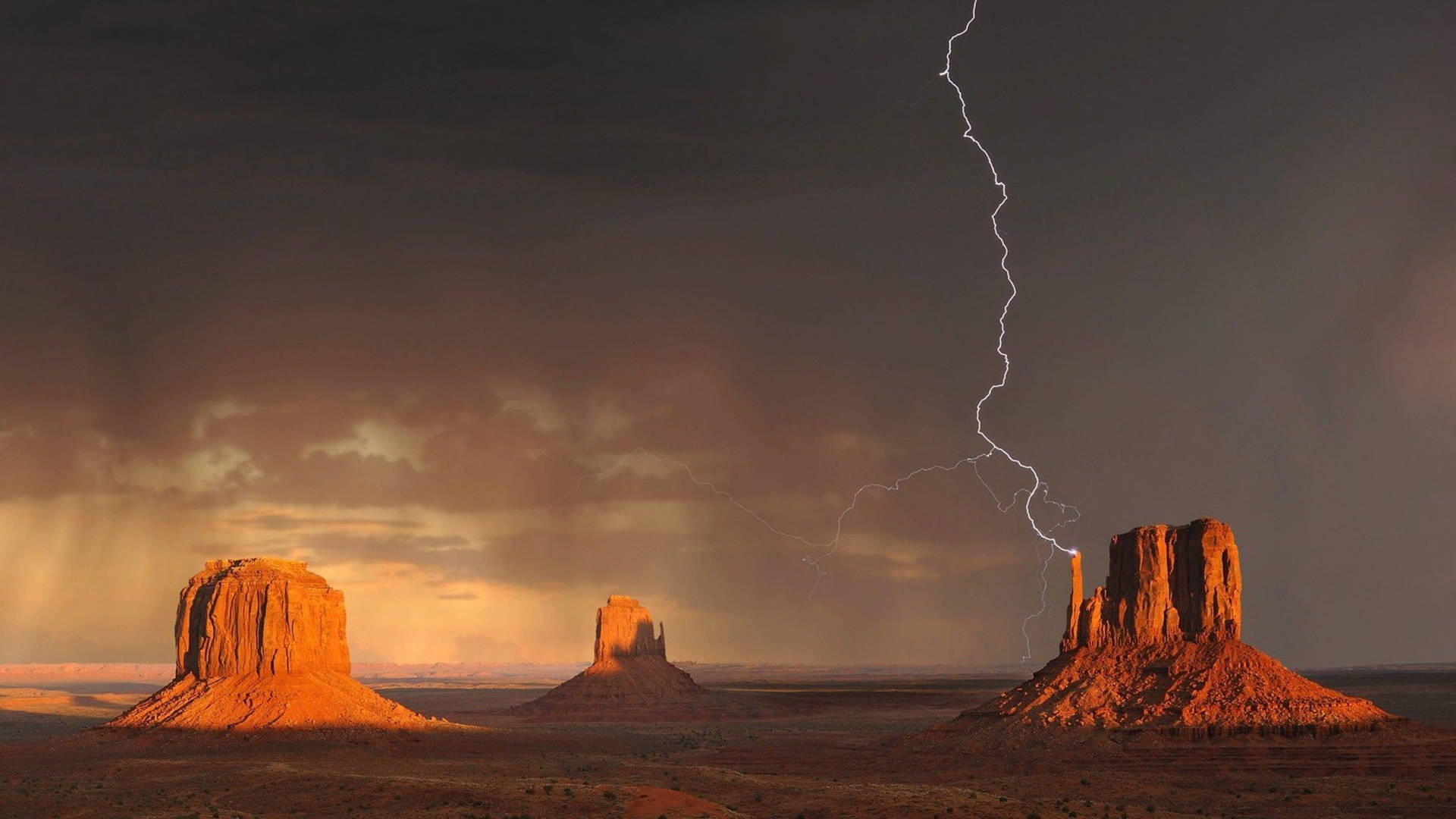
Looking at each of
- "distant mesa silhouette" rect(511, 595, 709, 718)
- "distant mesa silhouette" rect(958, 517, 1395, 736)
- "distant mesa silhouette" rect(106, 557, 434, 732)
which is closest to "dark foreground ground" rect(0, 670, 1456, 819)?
"distant mesa silhouette" rect(958, 517, 1395, 736)

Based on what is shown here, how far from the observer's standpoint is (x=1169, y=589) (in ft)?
314

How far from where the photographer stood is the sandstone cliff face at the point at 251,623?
11525cm

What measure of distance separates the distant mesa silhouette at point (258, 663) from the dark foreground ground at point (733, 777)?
348cm

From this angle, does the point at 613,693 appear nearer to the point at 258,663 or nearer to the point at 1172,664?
the point at 258,663

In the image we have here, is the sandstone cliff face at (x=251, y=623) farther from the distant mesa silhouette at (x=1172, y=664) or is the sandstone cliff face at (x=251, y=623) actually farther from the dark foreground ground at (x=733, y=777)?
the distant mesa silhouette at (x=1172, y=664)

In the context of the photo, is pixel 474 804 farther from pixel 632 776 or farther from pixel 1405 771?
pixel 1405 771

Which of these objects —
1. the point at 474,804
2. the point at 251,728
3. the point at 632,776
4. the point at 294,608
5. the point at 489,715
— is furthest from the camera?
the point at 489,715

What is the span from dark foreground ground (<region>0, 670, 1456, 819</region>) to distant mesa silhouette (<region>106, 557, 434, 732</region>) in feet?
11.4

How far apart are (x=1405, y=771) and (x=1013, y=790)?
962 inches

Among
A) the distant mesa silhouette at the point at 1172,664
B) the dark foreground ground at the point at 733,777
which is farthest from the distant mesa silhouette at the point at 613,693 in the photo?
the distant mesa silhouette at the point at 1172,664

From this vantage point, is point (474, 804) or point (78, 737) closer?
point (474, 804)

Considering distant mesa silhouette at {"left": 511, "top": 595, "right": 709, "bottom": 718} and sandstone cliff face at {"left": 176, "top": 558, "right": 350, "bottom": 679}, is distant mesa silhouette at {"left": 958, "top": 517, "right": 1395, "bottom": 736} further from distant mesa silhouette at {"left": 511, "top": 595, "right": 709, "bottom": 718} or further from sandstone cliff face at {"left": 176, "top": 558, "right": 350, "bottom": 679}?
distant mesa silhouette at {"left": 511, "top": 595, "right": 709, "bottom": 718}

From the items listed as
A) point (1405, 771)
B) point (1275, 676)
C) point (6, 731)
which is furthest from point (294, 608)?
point (1405, 771)

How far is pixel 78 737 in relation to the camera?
10919 centimetres
